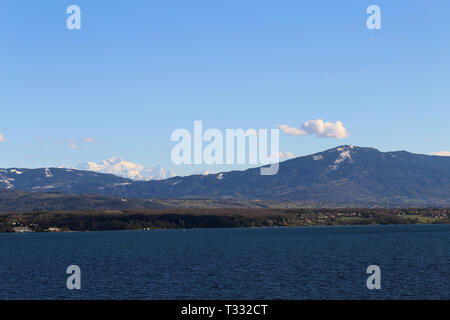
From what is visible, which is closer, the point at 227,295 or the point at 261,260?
Result: the point at 227,295

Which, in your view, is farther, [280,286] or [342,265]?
[342,265]

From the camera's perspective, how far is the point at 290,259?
7475 inches

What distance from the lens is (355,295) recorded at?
109125mm

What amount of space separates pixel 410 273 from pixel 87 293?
252ft
